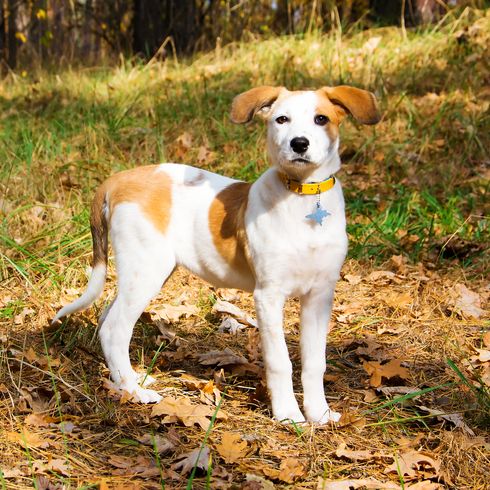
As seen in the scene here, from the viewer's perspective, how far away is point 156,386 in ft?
12.0

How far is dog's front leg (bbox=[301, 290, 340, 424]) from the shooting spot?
10.9 feet

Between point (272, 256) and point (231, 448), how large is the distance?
0.85 m

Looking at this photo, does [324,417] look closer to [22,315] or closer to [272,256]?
[272,256]

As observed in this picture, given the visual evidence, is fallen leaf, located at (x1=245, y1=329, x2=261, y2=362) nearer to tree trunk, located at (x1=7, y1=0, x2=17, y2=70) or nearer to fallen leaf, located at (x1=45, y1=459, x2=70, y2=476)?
fallen leaf, located at (x1=45, y1=459, x2=70, y2=476)

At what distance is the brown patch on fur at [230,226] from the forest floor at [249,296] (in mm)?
626

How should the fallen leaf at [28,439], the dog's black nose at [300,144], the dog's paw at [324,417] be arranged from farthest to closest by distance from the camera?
1. the dog's paw at [324,417]
2. the dog's black nose at [300,144]
3. the fallen leaf at [28,439]

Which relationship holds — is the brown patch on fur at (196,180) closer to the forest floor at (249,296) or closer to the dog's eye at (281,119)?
the dog's eye at (281,119)

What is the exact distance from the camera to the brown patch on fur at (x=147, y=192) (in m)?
3.54

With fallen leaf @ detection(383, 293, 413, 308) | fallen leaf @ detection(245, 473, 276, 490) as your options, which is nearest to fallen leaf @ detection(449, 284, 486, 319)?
fallen leaf @ detection(383, 293, 413, 308)

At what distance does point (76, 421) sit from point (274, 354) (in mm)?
933

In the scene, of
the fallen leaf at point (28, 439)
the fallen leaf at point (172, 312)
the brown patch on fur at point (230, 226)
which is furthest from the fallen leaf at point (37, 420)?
the fallen leaf at point (172, 312)

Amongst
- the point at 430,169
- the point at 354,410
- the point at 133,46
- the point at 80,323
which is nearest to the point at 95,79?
the point at 133,46

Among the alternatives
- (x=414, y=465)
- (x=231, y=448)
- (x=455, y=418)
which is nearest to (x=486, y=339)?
(x=455, y=418)

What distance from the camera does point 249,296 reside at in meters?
4.97
